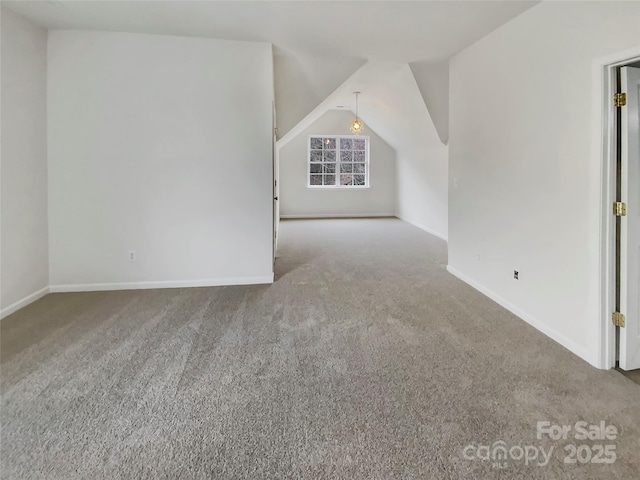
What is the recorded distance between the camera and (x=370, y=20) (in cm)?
313

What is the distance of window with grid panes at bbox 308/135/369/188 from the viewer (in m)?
10.1

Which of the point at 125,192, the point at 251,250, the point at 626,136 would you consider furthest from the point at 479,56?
the point at 125,192

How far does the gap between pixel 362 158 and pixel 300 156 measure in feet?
5.89

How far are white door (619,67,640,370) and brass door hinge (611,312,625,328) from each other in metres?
0.02

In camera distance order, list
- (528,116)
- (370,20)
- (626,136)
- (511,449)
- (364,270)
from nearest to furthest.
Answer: (511,449), (626,136), (528,116), (370,20), (364,270)

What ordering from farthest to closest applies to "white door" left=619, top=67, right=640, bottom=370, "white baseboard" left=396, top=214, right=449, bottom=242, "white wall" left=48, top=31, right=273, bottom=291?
"white baseboard" left=396, top=214, right=449, bottom=242
"white wall" left=48, top=31, right=273, bottom=291
"white door" left=619, top=67, right=640, bottom=370

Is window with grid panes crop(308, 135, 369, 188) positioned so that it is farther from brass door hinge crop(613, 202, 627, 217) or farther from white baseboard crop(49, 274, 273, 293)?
brass door hinge crop(613, 202, 627, 217)

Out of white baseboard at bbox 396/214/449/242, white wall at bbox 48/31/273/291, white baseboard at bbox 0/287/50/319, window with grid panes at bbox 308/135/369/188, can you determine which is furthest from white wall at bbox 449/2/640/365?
window with grid panes at bbox 308/135/369/188

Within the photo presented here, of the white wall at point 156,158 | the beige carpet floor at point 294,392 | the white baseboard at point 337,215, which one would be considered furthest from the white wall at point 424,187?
the white wall at point 156,158

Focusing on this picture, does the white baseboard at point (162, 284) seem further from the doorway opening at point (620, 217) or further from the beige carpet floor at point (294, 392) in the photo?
the doorway opening at point (620, 217)

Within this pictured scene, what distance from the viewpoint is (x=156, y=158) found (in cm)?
372

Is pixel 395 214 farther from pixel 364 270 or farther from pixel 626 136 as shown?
pixel 626 136

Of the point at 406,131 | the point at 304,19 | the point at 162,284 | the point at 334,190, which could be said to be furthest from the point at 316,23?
the point at 334,190

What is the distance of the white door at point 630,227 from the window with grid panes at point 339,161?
8.22 metres
